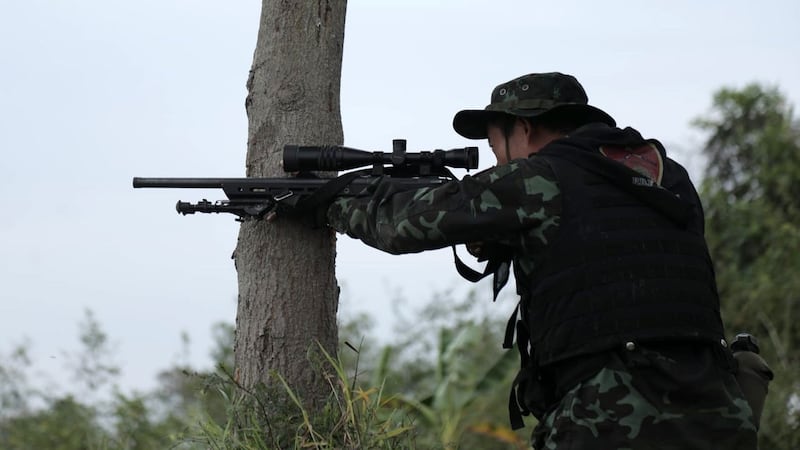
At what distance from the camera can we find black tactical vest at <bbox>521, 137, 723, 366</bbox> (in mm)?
3330

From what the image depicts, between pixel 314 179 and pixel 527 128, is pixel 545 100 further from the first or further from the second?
pixel 314 179

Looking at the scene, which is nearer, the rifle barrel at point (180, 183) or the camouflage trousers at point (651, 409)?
the camouflage trousers at point (651, 409)

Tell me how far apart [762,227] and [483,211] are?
1324cm

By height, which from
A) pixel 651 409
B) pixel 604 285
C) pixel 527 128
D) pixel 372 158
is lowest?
pixel 651 409

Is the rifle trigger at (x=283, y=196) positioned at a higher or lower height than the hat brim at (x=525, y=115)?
lower

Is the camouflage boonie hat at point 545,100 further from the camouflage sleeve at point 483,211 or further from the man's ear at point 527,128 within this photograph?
the camouflage sleeve at point 483,211

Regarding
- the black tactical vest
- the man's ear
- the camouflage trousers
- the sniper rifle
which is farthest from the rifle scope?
the camouflage trousers

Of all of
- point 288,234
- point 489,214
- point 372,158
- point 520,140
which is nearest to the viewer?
point 489,214

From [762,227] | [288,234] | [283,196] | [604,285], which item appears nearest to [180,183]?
[283,196]

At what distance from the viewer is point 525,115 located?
145 inches

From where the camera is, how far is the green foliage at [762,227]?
13062 millimetres

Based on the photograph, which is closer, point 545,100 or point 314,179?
point 545,100

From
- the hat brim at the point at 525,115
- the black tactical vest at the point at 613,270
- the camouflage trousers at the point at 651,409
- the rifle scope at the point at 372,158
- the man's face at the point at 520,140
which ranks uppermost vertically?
the hat brim at the point at 525,115

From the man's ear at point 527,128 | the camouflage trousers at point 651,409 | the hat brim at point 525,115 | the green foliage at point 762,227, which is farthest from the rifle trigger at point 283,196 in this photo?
the green foliage at point 762,227
